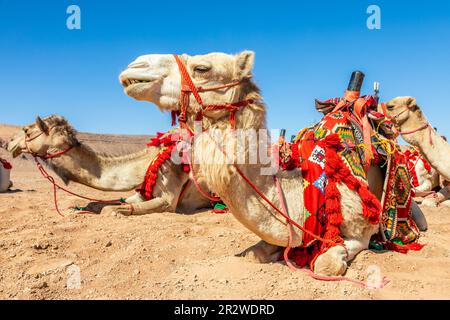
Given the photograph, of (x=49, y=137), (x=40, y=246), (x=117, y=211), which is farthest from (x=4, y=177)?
(x=40, y=246)

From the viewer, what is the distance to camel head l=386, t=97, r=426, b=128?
21.2 feet

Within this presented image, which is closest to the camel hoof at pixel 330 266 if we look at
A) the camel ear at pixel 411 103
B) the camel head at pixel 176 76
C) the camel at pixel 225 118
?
the camel at pixel 225 118

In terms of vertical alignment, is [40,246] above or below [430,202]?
above

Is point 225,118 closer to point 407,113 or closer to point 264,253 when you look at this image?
point 264,253

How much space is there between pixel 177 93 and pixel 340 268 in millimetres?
1852

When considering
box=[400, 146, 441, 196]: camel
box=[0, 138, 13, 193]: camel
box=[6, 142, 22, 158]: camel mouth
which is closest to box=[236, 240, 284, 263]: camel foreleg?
box=[6, 142, 22, 158]: camel mouth

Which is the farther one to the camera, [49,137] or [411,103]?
[49,137]

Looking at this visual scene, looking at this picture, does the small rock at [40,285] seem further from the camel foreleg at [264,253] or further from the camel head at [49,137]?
the camel head at [49,137]

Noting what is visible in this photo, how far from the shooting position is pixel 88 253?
4371 mm

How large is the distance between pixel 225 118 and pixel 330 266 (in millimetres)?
1417

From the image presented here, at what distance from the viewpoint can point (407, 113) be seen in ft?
21.3

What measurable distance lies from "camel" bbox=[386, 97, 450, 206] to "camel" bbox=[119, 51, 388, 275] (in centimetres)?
346

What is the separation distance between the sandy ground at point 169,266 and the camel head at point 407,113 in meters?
1.68
